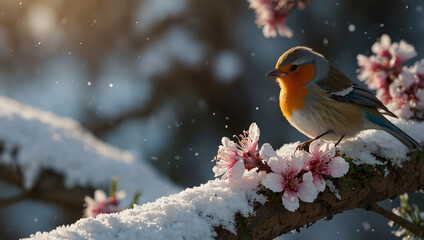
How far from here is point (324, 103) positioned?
6.59ft

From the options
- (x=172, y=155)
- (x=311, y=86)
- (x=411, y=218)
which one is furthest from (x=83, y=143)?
(x=411, y=218)

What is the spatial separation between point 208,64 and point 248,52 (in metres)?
0.46

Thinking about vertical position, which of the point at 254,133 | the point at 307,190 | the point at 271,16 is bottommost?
the point at 307,190

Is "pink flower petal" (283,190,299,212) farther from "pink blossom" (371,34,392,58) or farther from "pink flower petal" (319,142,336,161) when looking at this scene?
"pink blossom" (371,34,392,58)

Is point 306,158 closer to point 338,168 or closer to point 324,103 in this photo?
point 338,168

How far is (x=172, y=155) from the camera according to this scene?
17.3 feet

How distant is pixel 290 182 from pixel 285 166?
0.05 meters

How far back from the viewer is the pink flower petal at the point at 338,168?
152 centimetres

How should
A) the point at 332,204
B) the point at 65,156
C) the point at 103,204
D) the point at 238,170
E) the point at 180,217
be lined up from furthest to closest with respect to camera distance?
the point at 65,156 → the point at 103,204 → the point at 332,204 → the point at 238,170 → the point at 180,217

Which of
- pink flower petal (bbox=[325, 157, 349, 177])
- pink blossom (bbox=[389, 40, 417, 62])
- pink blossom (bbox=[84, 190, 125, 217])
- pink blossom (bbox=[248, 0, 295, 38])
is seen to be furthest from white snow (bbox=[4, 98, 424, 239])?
pink blossom (bbox=[84, 190, 125, 217])

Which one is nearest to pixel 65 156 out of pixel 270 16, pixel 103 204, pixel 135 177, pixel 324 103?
pixel 135 177

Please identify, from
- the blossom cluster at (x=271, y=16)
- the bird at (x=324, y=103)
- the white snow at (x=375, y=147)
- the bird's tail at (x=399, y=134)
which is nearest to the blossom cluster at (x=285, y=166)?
the white snow at (x=375, y=147)

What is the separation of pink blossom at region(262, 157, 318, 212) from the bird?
1.82 ft

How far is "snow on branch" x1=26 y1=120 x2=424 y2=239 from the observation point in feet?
4.01
